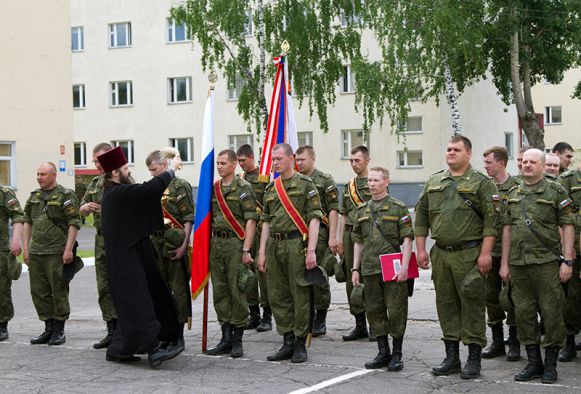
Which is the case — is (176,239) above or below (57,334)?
above

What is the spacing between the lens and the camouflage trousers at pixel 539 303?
782 cm

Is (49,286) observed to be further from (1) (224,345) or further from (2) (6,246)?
(1) (224,345)

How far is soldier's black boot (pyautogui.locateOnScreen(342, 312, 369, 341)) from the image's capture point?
10.2m

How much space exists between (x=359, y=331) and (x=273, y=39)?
23.7 meters

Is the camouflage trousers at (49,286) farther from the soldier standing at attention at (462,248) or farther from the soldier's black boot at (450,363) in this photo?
the soldier's black boot at (450,363)

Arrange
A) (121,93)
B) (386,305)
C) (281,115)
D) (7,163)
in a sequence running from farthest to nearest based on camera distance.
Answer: (121,93) → (7,163) → (281,115) → (386,305)

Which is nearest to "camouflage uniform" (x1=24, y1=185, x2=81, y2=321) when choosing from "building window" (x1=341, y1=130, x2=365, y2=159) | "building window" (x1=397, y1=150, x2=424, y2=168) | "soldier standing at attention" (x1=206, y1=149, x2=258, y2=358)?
"soldier standing at attention" (x1=206, y1=149, x2=258, y2=358)

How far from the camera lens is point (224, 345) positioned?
372 inches

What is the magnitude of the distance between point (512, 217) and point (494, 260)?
1140 mm

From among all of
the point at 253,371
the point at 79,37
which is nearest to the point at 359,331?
the point at 253,371

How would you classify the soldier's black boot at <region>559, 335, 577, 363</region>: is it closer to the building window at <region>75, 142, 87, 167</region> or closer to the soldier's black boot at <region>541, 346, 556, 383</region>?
the soldier's black boot at <region>541, 346, 556, 383</region>

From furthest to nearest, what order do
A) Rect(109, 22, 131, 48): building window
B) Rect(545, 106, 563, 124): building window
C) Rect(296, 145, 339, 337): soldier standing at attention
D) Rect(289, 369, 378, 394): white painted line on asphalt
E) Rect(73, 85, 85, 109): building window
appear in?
Rect(545, 106, 563, 124): building window, Rect(73, 85, 85, 109): building window, Rect(109, 22, 131, 48): building window, Rect(296, 145, 339, 337): soldier standing at attention, Rect(289, 369, 378, 394): white painted line on asphalt

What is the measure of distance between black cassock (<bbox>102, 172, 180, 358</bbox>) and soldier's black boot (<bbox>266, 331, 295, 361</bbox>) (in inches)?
42.2

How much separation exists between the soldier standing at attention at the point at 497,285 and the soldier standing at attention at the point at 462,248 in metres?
1.03
